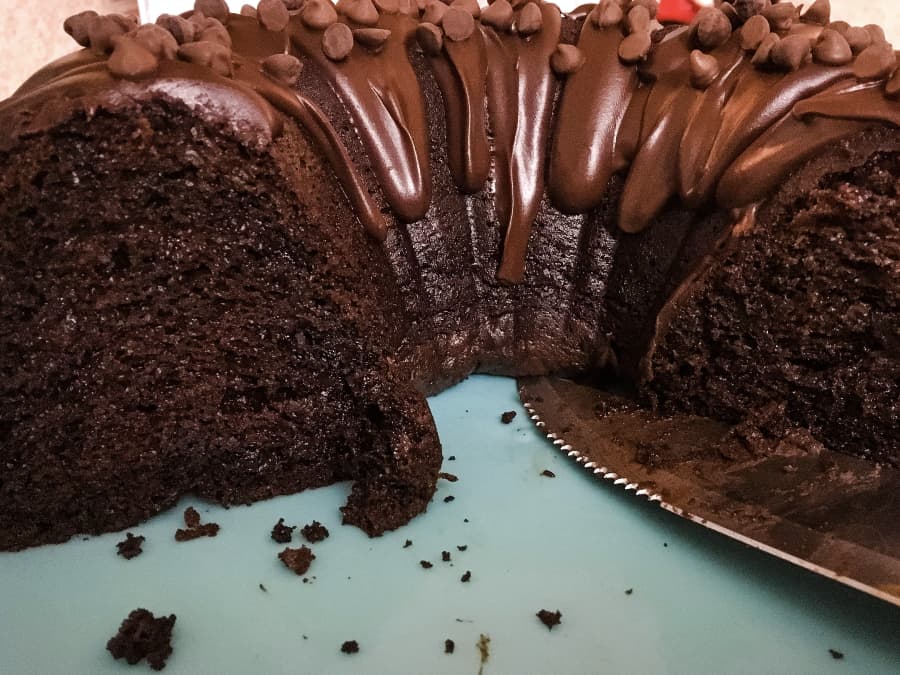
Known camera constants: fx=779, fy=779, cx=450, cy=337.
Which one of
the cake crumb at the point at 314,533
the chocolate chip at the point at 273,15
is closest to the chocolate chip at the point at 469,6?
the chocolate chip at the point at 273,15

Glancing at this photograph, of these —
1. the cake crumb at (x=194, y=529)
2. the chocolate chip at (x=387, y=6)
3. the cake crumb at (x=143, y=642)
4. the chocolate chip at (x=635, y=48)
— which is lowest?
the cake crumb at (x=194, y=529)

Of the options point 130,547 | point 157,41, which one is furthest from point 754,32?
point 130,547

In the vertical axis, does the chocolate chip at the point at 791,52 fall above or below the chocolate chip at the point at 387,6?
below

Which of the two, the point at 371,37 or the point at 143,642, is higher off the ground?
the point at 371,37

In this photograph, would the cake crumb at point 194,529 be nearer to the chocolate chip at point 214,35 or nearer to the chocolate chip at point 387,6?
the chocolate chip at point 214,35

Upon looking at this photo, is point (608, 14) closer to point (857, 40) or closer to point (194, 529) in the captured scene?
point (857, 40)
